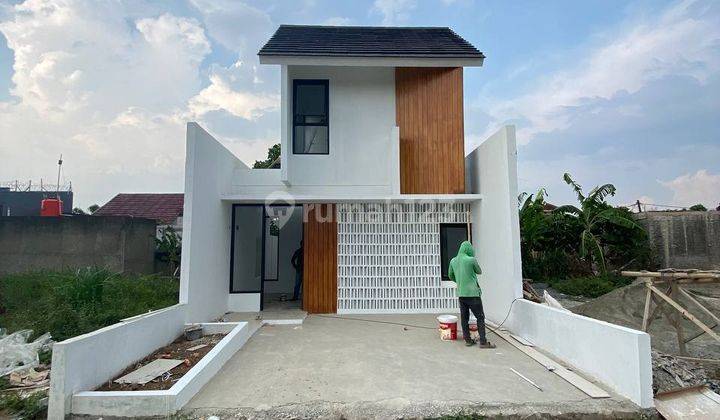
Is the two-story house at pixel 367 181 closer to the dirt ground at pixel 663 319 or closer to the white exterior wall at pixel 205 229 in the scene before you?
the white exterior wall at pixel 205 229

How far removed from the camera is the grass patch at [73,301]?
17.3ft

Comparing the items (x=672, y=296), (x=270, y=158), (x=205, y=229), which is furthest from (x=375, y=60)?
(x=270, y=158)

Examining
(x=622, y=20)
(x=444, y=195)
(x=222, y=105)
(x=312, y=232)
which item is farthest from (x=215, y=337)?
(x=622, y=20)

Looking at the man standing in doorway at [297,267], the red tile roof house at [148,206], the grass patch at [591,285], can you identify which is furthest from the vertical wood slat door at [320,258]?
the red tile roof house at [148,206]

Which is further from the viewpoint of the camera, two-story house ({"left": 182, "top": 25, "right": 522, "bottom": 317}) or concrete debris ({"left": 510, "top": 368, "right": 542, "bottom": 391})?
two-story house ({"left": 182, "top": 25, "right": 522, "bottom": 317})

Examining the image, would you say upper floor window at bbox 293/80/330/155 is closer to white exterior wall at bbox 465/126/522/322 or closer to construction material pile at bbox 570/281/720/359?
white exterior wall at bbox 465/126/522/322

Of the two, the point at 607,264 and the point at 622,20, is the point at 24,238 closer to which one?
the point at 622,20

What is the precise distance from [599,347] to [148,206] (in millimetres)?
18616

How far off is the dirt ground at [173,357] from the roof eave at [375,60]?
213 inches

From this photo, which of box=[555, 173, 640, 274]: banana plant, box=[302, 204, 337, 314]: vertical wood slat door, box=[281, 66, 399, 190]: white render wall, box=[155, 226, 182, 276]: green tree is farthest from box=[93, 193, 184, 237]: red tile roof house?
box=[555, 173, 640, 274]: banana plant

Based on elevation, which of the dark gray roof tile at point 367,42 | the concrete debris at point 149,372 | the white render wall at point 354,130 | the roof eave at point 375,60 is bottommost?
the concrete debris at point 149,372

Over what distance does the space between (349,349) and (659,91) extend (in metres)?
10.1

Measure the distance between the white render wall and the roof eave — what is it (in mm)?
441

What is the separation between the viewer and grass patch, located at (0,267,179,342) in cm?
528
